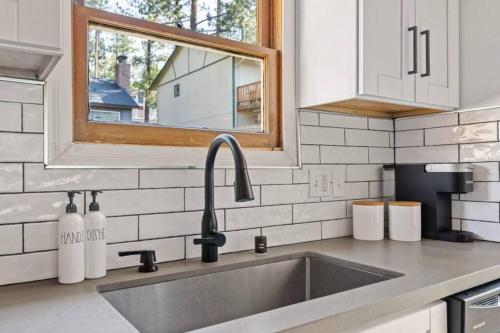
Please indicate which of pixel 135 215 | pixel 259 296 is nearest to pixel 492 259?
pixel 259 296

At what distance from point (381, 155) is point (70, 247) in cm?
142

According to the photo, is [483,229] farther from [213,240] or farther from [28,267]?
[28,267]

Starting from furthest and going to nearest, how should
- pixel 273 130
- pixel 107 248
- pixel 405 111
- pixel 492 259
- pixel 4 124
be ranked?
pixel 405 111
pixel 273 130
pixel 492 259
pixel 107 248
pixel 4 124

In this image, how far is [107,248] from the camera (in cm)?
115

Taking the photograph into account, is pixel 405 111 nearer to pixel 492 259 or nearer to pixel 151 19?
pixel 492 259

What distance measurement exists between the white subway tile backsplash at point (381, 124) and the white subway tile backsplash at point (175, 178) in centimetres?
83

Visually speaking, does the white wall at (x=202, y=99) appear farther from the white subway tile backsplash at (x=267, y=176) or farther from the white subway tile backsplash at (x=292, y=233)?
the white subway tile backsplash at (x=292, y=233)

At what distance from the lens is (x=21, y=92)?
1048 millimetres

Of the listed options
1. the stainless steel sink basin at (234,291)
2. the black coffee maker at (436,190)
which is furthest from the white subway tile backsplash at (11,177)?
the black coffee maker at (436,190)

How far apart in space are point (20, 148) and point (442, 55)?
1.56 metres

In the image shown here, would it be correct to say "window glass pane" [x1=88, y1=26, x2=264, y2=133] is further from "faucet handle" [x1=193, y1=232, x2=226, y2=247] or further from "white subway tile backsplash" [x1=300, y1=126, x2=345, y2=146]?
"faucet handle" [x1=193, y1=232, x2=226, y2=247]

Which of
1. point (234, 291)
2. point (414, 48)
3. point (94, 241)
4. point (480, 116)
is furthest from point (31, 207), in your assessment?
point (480, 116)

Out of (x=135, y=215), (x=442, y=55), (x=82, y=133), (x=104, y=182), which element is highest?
(x=442, y=55)

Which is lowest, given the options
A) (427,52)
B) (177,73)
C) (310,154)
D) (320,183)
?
(320,183)
